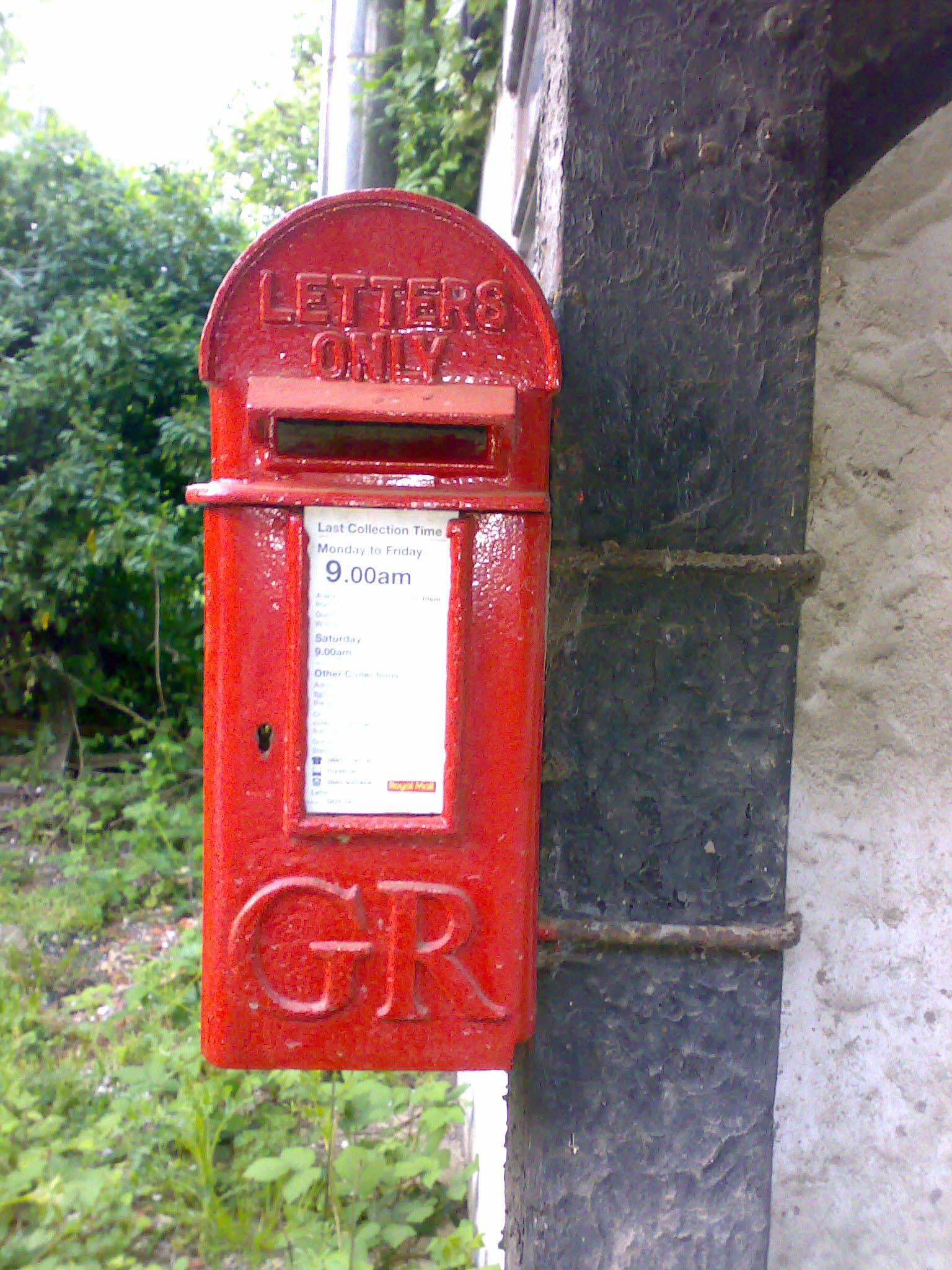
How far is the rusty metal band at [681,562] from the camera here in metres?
1.24

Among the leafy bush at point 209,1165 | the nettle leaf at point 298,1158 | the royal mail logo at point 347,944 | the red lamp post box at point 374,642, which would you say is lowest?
the leafy bush at point 209,1165

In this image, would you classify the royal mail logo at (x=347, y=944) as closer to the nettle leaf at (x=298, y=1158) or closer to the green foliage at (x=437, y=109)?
the nettle leaf at (x=298, y=1158)

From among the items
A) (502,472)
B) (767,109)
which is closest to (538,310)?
(502,472)

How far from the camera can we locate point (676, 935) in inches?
50.1

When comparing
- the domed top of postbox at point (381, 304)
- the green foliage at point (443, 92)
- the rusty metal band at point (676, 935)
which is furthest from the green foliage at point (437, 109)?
the rusty metal band at point (676, 935)

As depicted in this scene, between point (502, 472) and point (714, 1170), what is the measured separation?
3.20ft

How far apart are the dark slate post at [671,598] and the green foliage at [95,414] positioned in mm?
4303

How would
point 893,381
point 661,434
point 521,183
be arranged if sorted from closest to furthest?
point 661,434 < point 893,381 < point 521,183

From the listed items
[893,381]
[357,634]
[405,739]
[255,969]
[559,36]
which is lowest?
[255,969]

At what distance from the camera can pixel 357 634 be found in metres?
1.20

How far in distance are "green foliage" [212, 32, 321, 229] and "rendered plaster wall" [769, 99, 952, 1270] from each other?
6.79 m

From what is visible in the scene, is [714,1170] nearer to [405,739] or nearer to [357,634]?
[405,739]

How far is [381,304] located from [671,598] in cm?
52

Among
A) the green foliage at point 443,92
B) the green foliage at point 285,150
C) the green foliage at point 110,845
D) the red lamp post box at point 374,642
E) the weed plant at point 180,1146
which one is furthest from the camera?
the green foliage at point 285,150
